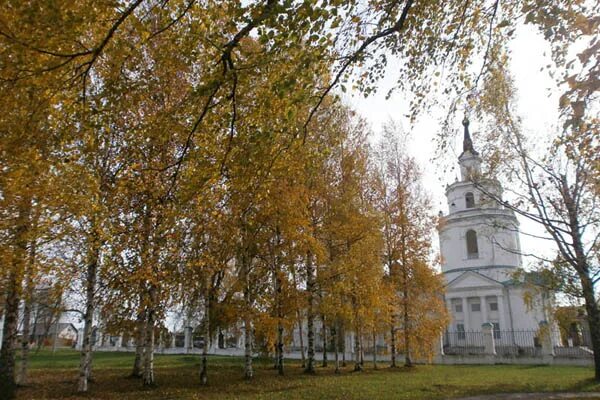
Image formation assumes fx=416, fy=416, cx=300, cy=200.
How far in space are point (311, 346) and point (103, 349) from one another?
36111mm

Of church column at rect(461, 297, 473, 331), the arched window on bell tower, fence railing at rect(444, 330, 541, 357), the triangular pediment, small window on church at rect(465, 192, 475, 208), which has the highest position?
small window on church at rect(465, 192, 475, 208)

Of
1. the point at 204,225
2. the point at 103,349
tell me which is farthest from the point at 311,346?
the point at 103,349

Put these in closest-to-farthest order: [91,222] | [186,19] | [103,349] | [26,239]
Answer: [186,19], [26,239], [91,222], [103,349]

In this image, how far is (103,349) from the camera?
4450 centimetres

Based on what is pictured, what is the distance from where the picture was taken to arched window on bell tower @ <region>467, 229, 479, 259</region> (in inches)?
1609

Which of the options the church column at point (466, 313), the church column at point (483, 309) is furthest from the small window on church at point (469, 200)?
the church column at point (466, 313)

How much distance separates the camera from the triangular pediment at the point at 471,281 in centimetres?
3722

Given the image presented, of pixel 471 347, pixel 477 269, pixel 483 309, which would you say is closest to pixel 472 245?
pixel 477 269

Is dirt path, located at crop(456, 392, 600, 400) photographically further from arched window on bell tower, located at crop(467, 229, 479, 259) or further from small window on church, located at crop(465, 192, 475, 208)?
small window on church, located at crop(465, 192, 475, 208)

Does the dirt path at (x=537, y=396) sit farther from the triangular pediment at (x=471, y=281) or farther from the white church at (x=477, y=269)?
the triangular pediment at (x=471, y=281)

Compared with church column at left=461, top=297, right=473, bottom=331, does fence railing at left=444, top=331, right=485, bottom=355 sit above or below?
below

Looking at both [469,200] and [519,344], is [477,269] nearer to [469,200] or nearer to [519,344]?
[469,200]

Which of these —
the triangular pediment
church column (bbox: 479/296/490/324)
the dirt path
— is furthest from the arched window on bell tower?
the dirt path

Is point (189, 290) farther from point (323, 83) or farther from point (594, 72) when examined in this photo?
point (594, 72)
